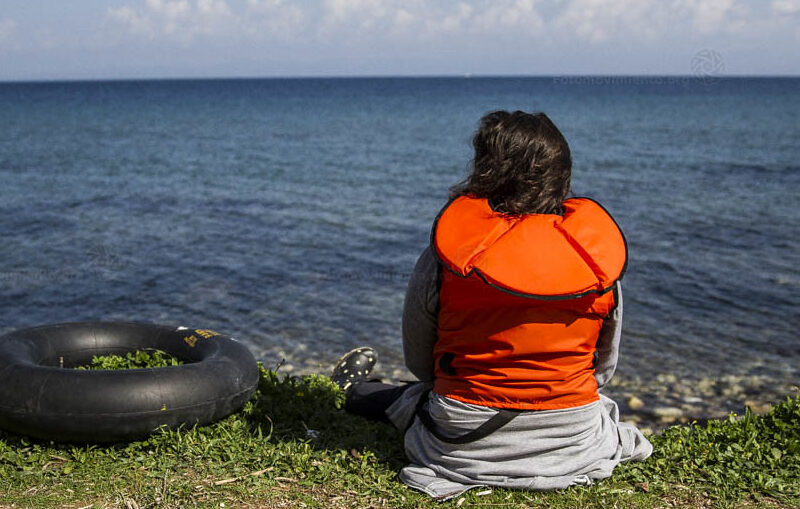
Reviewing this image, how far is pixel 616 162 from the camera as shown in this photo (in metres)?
28.2

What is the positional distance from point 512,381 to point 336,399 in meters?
1.84

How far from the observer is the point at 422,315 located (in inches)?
152

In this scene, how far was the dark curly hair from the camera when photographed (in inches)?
141

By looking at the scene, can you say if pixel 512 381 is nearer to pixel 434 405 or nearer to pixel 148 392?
pixel 434 405

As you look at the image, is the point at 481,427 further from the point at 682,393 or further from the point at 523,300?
the point at 682,393

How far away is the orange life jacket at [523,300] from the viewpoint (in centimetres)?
341

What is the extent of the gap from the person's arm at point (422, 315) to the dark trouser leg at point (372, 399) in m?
0.73

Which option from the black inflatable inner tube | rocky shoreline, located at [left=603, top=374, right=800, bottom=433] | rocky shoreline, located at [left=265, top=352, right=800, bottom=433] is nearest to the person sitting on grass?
the black inflatable inner tube

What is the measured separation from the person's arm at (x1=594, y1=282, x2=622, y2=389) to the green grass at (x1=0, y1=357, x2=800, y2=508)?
596mm

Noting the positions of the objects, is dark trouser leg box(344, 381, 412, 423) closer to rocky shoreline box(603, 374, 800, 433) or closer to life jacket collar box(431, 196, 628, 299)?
life jacket collar box(431, 196, 628, 299)

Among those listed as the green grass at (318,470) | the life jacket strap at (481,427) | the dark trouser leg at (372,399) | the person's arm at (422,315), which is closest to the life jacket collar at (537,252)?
the person's arm at (422,315)

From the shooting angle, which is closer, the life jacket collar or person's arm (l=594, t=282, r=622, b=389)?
the life jacket collar

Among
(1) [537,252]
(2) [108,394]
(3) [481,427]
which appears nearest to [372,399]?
(3) [481,427]

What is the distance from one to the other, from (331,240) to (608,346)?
1183cm
